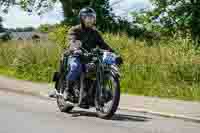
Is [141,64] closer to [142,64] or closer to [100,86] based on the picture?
[142,64]

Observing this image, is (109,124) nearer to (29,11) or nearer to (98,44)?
(98,44)

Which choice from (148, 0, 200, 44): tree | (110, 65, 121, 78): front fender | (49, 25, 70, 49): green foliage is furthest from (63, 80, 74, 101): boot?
(49, 25, 70, 49): green foliage

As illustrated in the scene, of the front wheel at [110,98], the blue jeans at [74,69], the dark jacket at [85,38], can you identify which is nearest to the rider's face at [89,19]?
the dark jacket at [85,38]

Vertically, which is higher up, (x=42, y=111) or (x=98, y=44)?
(x=98, y=44)

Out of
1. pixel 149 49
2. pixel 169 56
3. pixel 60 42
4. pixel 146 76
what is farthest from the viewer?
pixel 60 42

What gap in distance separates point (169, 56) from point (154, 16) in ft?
10.7

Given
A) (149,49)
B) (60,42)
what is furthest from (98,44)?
(60,42)

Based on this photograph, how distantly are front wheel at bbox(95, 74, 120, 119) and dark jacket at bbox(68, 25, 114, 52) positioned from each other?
86cm

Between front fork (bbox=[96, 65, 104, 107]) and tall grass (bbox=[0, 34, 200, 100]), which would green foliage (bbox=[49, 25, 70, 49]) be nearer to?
tall grass (bbox=[0, 34, 200, 100])

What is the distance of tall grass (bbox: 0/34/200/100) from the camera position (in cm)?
1669

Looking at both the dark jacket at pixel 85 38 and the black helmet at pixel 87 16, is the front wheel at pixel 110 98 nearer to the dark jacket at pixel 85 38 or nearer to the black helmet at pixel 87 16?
the dark jacket at pixel 85 38

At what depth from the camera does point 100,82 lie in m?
11.8

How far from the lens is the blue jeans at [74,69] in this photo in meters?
12.1

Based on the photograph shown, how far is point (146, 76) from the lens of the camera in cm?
1856
